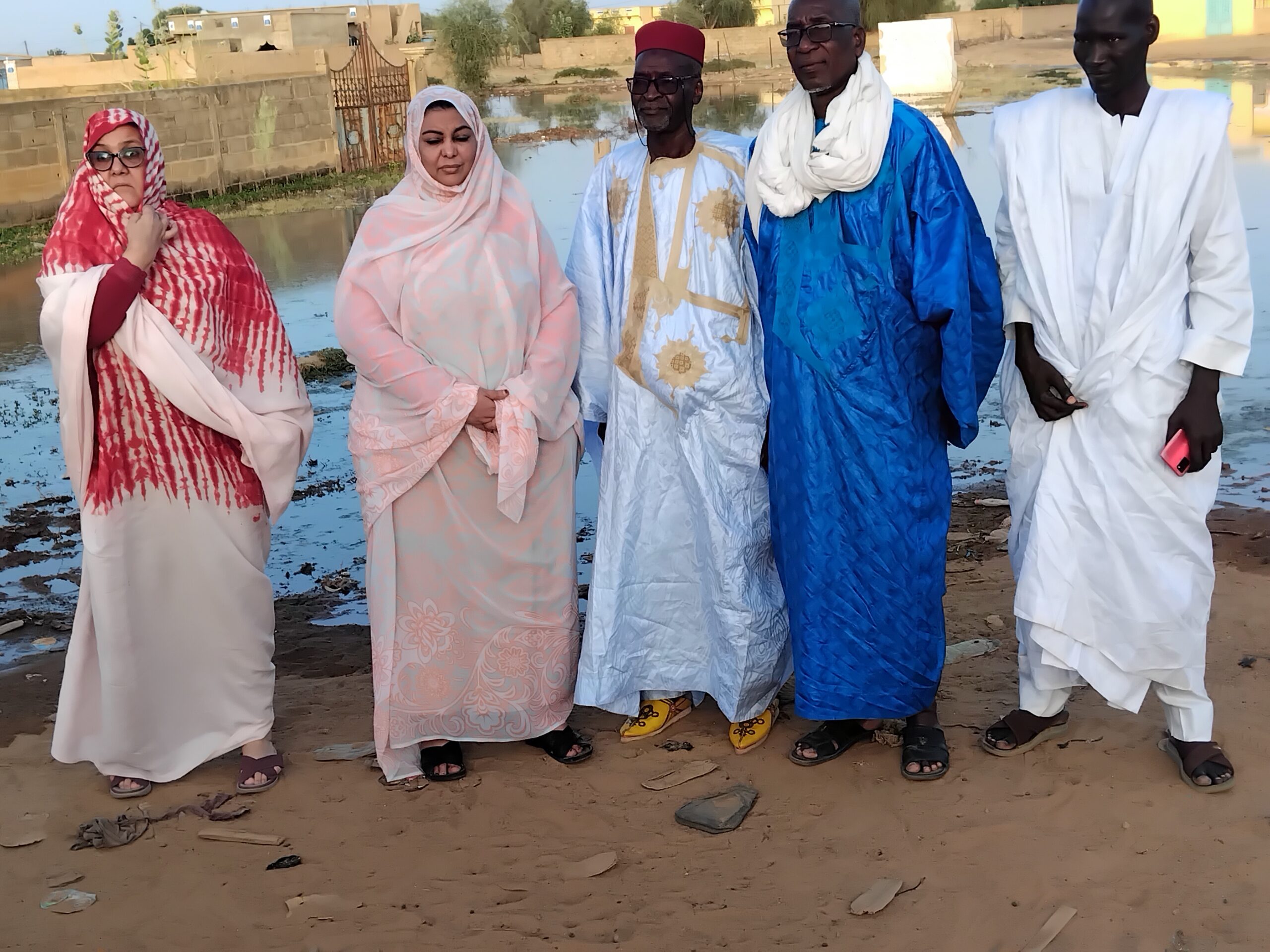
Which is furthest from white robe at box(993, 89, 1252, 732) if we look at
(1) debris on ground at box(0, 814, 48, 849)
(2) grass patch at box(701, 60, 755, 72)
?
(2) grass patch at box(701, 60, 755, 72)

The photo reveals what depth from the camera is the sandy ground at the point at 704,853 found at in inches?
108

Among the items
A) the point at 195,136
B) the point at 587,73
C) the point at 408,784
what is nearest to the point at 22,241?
the point at 195,136

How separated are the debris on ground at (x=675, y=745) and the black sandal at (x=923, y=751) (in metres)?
0.59

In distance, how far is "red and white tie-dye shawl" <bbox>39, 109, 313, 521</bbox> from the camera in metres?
3.24

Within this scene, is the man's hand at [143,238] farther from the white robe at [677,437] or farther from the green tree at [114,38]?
the green tree at [114,38]

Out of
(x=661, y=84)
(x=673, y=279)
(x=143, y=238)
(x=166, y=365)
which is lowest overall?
(x=166, y=365)

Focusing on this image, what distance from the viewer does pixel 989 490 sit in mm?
6152

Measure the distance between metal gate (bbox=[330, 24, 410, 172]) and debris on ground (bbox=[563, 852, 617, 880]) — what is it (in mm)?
20151

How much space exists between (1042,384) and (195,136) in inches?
682

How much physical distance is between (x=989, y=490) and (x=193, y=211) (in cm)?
402

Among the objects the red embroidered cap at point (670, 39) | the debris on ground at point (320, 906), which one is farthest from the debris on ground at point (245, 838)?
the red embroidered cap at point (670, 39)

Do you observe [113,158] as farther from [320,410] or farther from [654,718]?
[320,410]

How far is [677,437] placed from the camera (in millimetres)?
3510

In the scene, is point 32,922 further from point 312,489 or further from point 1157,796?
point 312,489
